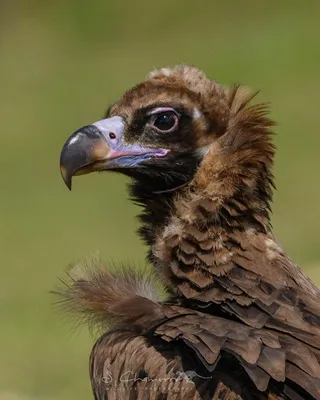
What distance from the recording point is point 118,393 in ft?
17.9

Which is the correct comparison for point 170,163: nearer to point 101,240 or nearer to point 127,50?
point 101,240

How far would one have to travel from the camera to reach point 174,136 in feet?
20.3

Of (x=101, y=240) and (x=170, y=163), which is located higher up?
(x=101, y=240)

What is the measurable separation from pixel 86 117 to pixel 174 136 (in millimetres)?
11952

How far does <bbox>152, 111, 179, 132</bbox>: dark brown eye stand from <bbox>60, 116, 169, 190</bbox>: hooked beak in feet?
0.33

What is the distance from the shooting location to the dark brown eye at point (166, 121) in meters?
6.09

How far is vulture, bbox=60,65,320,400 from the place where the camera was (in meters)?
5.19

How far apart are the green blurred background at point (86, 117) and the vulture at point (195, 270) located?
49.3 inches

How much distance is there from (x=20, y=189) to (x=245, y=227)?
9614 millimetres

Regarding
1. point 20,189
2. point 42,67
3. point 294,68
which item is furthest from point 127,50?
point 20,189
